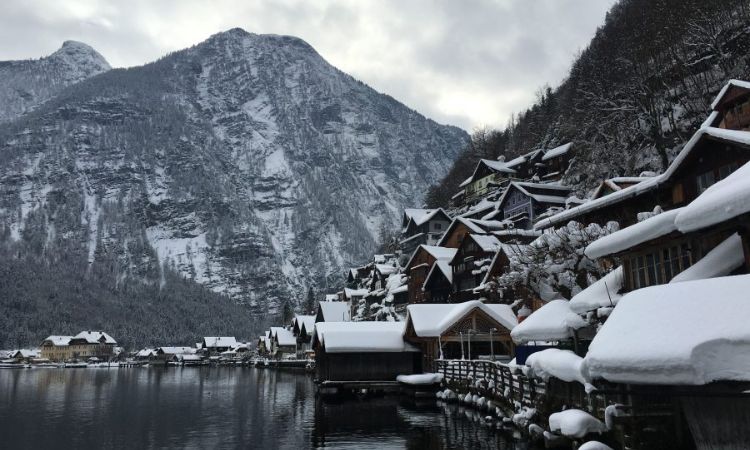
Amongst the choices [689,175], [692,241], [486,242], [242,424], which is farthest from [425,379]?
[692,241]

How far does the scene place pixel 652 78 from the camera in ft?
223

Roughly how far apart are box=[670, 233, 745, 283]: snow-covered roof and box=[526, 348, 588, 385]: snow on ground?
450 centimetres

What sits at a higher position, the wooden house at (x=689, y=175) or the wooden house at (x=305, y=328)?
the wooden house at (x=689, y=175)

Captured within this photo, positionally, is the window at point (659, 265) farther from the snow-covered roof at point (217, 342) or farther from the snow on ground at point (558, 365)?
the snow-covered roof at point (217, 342)

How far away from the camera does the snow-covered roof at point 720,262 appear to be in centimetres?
1723

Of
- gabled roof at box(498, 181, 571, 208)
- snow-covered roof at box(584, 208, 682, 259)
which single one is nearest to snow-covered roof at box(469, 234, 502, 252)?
gabled roof at box(498, 181, 571, 208)

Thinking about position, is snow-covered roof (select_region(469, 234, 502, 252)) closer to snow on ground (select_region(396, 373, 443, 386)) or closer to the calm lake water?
snow on ground (select_region(396, 373, 443, 386))

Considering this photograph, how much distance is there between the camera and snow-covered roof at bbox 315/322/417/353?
5222 centimetres

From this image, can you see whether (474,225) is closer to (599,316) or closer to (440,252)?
(440,252)

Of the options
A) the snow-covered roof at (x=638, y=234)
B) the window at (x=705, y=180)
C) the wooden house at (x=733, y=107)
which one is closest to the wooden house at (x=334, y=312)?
the wooden house at (x=733, y=107)

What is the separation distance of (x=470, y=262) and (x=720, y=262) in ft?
152

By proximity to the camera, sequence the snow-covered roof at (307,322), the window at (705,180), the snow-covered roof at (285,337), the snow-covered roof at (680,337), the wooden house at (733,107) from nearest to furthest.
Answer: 1. the snow-covered roof at (680,337)
2. the window at (705,180)
3. the wooden house at (733,107)
4. the snow-covered roof at (307,322)
5. the snow-covered roof at (285,337)

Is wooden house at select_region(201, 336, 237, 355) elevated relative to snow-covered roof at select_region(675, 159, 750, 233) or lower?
lower

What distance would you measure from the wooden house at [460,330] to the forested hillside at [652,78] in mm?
21987
